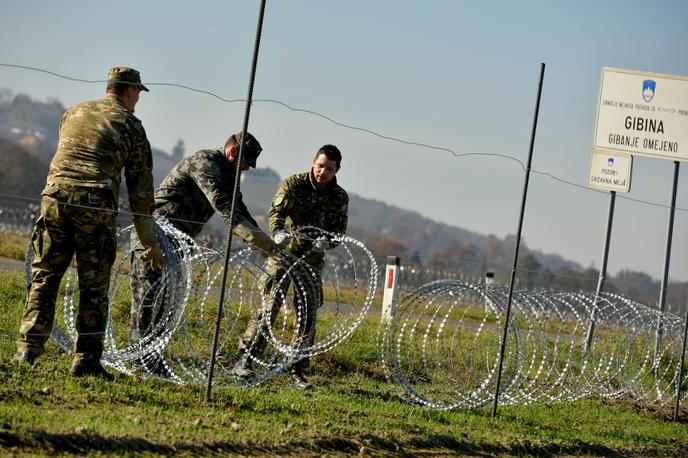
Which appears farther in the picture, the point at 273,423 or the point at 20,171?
the point at 20,171

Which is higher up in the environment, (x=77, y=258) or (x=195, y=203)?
(x=195, y=203)

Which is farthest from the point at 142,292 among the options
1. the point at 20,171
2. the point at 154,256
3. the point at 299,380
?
the point at 20,171

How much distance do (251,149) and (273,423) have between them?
2.63 m

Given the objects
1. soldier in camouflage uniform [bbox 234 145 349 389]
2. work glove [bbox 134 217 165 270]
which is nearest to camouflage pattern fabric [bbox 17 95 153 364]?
work glove [bbox 134 217 165 270]

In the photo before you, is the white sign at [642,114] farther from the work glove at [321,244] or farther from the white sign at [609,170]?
the work glove at [321,244]

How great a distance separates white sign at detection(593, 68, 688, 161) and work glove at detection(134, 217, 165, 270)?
10436 mm

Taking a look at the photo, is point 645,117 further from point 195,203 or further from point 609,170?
point 195,203

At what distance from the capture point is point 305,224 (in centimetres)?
966

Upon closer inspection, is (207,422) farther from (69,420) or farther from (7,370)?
(7,370)

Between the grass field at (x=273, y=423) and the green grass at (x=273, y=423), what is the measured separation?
10mm

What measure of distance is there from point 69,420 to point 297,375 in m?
3.58

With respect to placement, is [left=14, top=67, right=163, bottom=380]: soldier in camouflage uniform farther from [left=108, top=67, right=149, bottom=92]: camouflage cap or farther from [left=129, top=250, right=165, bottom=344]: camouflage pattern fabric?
[left=129, top=250, right=165, bottom=344]: camouflage pattern fabric

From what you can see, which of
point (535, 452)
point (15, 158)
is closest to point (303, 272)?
point (535, 452)

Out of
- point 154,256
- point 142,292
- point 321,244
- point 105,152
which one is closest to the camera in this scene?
point 105,152
